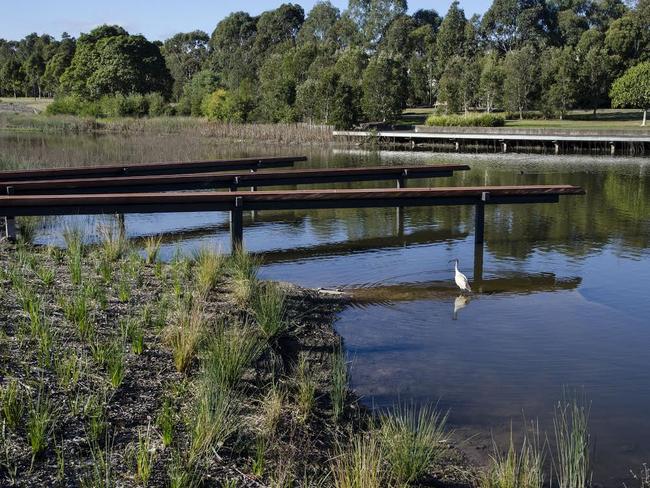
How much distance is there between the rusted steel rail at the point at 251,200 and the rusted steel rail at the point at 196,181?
211cm

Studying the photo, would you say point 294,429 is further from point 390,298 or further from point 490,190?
point 490,190

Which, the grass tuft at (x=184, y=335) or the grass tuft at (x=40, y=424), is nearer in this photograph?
the grass tuft at (x=40, y=424)

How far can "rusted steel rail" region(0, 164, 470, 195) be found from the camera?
1342cm

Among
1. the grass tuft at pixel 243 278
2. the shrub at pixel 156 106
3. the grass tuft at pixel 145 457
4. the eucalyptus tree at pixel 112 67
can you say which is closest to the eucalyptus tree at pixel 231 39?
the eucalyptus tree at pixel 112 67

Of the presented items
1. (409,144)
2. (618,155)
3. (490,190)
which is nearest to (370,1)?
(409,144)

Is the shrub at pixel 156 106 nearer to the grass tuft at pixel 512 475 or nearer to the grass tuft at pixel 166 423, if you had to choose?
the grass tuft at pixel 166 423

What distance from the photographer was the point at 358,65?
60.2 m

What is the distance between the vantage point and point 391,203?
12.4 meters

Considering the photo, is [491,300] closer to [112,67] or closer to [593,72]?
[593,72]

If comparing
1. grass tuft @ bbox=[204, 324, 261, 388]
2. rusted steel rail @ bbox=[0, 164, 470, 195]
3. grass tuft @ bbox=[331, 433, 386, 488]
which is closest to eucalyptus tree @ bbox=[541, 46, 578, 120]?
rusted steel rail @ bbox=[0, 164, 470, 195]

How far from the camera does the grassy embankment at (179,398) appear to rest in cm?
439

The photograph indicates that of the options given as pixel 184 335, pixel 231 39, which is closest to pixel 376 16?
pixel 231 39

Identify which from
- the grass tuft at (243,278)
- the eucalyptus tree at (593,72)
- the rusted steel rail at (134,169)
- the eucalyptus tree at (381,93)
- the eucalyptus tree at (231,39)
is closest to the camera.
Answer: the grass tuft at (243,278)

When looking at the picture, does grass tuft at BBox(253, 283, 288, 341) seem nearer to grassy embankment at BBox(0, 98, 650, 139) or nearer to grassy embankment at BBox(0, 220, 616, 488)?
grassy embankment at BBox(0, 220, 616, 488)
